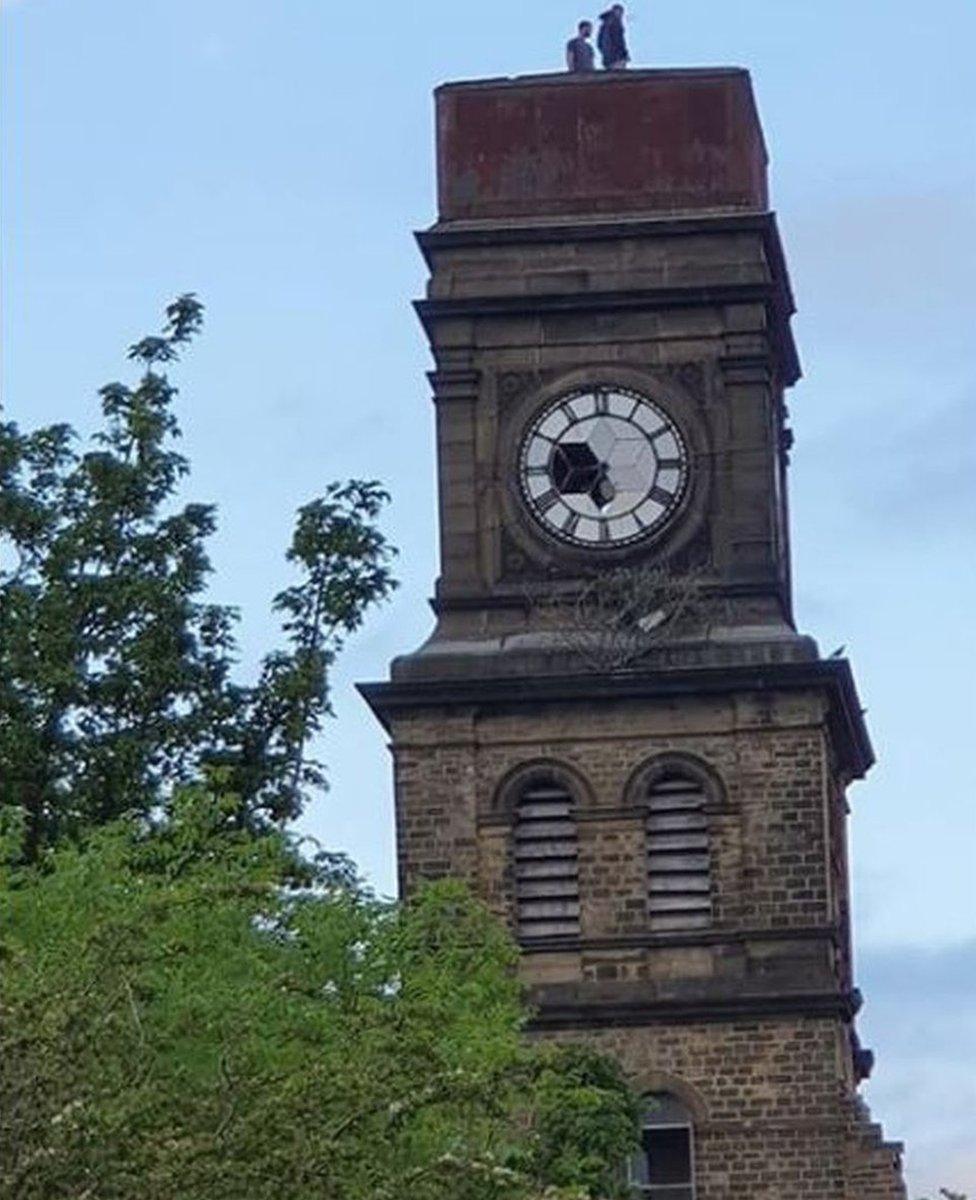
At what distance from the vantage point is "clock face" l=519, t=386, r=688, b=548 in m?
72.0

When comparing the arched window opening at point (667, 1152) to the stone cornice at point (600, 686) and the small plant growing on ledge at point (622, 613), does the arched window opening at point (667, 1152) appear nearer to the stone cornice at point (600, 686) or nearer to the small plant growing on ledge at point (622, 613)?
the stone cornice at point (600, 686)

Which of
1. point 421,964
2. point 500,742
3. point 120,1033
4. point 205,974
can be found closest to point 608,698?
point 500,742

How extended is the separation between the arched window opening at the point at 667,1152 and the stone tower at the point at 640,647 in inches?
1.3

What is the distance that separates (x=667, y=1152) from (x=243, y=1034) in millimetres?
31179

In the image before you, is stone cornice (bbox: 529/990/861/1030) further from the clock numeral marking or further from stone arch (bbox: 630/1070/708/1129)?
the clock numeral marking

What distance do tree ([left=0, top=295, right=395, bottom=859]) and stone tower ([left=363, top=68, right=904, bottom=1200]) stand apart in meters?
8.71

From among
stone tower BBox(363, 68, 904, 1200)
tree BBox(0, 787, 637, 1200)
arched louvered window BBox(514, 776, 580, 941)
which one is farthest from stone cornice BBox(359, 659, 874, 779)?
tree BBox(0, 787, 637, 1200)

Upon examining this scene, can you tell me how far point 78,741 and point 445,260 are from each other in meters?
15.1

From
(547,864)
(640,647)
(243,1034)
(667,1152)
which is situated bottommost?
(243,1034)

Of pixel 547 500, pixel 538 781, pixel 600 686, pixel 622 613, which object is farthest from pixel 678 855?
pixel 547 500

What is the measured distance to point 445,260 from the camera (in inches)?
2904

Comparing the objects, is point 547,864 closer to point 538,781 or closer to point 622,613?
point 538,781

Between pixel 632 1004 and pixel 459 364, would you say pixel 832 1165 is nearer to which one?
pixel 632 1004

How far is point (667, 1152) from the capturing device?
233 feet
